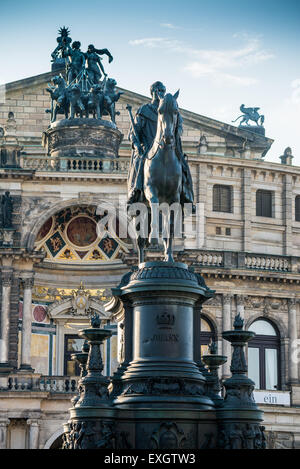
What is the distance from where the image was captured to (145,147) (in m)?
24.8

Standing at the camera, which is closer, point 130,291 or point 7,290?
point 130,291

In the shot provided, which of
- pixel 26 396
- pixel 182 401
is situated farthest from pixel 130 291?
pixel 26 396

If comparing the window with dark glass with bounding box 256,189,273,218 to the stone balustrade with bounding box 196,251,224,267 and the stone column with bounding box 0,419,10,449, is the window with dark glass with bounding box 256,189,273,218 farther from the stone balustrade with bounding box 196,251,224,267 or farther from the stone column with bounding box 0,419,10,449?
the stone column with bounding box 0,419,10,449

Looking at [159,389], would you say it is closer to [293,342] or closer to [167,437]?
[167,437]

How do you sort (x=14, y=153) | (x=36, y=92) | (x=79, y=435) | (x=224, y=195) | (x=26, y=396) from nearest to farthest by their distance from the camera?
1. (x=79, y=435)
2. (x=26, y=396)
3. (x=14, y=153)
4. (x=224, y=195)
5. (x=36, y=92)

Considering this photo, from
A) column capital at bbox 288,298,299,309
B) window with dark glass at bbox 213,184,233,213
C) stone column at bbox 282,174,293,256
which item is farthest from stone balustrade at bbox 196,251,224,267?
stone column at bbox 282,174,293,256

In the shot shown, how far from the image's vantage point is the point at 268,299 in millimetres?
55688

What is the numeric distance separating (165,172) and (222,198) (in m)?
33.4

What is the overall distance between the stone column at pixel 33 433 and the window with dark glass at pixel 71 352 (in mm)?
4455

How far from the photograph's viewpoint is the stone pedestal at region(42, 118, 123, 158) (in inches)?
2199

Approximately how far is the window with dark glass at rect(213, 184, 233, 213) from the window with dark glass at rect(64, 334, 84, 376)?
920cm

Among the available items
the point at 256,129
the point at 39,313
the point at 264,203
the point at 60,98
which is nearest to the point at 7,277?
the point at 39,313

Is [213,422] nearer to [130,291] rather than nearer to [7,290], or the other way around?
[130,291]

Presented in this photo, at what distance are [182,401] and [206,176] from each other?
35.7 meters
